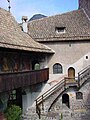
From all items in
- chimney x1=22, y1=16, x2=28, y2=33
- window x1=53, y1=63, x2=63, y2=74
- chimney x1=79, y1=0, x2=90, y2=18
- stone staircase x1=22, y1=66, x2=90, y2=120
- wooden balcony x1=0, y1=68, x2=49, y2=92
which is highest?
chimney x1=79, y1=0, x2=90, y2=18

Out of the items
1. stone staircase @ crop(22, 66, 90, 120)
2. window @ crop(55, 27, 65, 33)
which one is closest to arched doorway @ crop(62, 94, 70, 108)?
stone staircase @ crop(22, 66, 90, 120)

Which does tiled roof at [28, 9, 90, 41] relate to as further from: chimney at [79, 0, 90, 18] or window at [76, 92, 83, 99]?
window at [76, 92, 83, 99]

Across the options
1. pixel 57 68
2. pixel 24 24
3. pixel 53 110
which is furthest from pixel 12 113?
pixel 24 24

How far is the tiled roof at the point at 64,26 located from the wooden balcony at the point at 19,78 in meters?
3.65

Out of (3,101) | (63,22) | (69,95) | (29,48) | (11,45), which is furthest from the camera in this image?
(63,22)

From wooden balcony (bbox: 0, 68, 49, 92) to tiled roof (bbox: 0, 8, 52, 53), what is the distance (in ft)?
5.90

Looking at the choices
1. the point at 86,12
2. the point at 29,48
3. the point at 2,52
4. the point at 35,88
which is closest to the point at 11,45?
the point at 2,52

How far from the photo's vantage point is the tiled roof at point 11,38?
17.5 meters

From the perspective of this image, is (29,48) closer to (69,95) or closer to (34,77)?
(34,77)

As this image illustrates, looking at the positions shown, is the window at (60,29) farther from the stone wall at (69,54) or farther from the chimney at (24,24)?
the chimney at (24,24)

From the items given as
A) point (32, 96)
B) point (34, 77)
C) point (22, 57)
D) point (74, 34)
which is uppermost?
point (74, 34)

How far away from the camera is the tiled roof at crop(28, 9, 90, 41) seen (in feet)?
82.5

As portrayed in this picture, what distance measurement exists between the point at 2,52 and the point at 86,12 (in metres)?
13.7

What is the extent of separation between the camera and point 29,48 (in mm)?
20406
